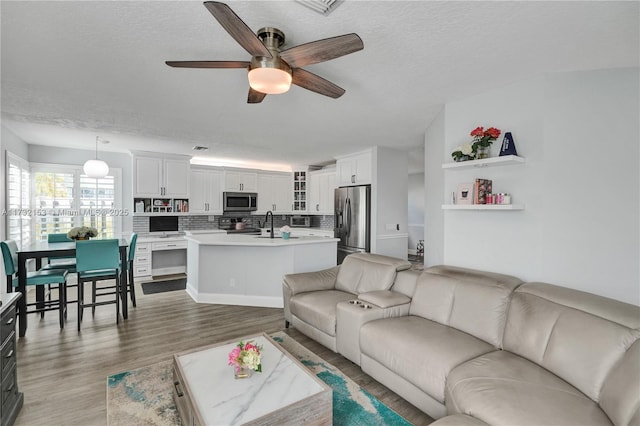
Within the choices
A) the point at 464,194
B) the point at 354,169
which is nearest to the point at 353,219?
the point at 354,169

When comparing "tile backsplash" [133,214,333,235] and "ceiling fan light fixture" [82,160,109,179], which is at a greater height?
"ceiling fan light fixture" [82,160,109,179]

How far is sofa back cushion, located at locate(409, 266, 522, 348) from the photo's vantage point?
2.31m

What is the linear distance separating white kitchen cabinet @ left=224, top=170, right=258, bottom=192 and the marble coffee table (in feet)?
17.7

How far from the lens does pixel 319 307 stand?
10.2 ft

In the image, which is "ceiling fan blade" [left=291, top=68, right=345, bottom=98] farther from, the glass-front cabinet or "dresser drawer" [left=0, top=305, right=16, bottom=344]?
the glass-front cabinet

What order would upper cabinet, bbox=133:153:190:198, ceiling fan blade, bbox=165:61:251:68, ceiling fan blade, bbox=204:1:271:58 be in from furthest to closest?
1. upper cabinet, bbox=133:153:190:198
2. ceiling fan blade, bbox=165:61:251:68
3. ceiling fan blade, bbox=204:1:271:58

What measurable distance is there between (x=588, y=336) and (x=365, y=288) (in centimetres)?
196

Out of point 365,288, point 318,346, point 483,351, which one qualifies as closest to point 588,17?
point 483,351

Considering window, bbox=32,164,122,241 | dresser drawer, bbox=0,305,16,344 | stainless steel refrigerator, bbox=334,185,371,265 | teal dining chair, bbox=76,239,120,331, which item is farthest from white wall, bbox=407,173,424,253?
dresser drawer, bbox=0,305,16,344

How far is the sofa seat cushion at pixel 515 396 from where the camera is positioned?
1.44 metres

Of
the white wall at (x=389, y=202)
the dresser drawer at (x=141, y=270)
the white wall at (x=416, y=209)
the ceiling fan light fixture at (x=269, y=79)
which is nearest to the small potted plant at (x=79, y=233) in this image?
the dresser drawer at (x=141, y=270)

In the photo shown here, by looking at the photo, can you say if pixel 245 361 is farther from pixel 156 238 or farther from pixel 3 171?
pixel 156 238

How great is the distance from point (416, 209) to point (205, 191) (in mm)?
6293

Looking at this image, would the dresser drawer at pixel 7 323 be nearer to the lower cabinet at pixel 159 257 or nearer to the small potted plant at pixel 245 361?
the small potted plant at pixel 245 361
